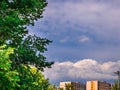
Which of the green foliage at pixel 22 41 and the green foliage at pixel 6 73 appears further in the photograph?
the green foliage at pixel 22 41

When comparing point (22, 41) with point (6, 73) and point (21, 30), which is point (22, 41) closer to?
point (21, 30)

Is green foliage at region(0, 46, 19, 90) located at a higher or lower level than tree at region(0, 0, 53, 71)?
lower

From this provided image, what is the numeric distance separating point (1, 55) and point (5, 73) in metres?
0.96

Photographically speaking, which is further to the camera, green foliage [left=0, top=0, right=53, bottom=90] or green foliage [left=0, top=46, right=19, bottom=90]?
green foliage [left=0, top=0, right=53, bottom=90]

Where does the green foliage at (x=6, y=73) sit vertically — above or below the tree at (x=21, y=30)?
below

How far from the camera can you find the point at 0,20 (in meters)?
22.5

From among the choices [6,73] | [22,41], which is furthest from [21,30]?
[6,73]

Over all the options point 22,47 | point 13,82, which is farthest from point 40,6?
point 13,82

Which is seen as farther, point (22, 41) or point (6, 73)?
point (22, 41)

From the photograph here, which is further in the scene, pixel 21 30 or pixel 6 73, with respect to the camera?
pixel 21 30

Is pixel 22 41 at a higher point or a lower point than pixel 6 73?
higher

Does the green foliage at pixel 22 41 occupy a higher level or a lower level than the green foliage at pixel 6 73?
higher

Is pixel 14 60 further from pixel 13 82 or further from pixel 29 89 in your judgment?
pixel 13 82

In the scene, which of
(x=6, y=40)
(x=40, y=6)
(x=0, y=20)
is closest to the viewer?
(x=0, y=20)
